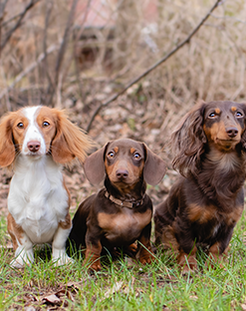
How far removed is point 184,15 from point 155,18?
2.67 feet

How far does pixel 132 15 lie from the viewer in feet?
25.9

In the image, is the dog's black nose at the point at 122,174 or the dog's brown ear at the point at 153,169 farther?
the dog's brown ear at the point at 153,169

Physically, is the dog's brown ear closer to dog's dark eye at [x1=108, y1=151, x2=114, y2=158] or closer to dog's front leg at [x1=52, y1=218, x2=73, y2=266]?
dog's dark eye at [x1=108, y1=151, x2=114, y2=158]

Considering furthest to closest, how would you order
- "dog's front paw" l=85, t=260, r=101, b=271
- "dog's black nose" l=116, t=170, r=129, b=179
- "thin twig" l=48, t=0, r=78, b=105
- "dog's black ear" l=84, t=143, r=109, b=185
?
"thin twig" l=48, t=0, r=78, b=105, "dog's black ear" l=84, t=143, r=109, b=185, "dog's front paw" l=85, t=260, r=101, b=271, "dog's black nose" l=116, t=170, r=129, b=179

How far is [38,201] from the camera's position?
9.23 feet

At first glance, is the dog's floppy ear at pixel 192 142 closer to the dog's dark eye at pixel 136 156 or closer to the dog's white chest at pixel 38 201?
the dog's dark eye at pixel 136 156

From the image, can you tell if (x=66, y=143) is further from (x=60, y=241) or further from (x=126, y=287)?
(x=126, y=287)

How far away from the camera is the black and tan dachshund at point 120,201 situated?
2793mm

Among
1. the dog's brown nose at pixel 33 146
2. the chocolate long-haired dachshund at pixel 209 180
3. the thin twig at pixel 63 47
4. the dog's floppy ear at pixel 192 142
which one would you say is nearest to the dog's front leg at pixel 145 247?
the chocolate long-haired dachshund at pixel 209 180

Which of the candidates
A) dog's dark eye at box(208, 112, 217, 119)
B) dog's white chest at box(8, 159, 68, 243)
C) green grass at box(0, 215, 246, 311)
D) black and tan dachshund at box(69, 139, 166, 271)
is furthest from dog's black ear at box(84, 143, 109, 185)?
dog's dark eye at box(208, 112, 217, 119)

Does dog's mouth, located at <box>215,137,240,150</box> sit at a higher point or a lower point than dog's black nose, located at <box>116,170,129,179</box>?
higher

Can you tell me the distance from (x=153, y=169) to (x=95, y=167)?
1.53 feet

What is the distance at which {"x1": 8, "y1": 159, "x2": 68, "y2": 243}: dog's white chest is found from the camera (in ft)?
9.24

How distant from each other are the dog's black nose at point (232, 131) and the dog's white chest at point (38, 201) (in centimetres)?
137
